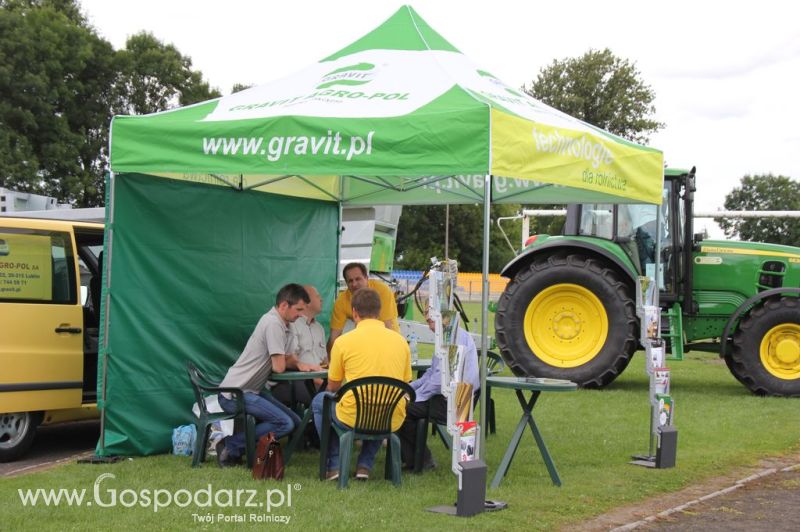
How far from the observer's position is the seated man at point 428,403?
20.4 feet

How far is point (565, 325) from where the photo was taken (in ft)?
38.1

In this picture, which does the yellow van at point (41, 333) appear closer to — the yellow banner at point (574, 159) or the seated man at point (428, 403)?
the seated man at point (428, 403)

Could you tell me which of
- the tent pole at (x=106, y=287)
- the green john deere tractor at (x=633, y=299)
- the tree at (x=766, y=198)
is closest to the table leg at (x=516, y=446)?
the tent pole at (x=106, y=287)

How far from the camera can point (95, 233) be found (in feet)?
25.7

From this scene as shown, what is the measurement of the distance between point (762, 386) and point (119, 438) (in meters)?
7.20

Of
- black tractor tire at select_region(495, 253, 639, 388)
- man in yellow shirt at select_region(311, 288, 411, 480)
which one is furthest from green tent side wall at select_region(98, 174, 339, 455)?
black tractor tire at select_region(495, 253, 639, 388)

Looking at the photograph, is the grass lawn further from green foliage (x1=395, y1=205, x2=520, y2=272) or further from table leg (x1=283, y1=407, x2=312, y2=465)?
green foliage (x1=395, y1=205, x2=520, y2=272)

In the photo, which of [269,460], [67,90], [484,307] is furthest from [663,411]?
[67,90]

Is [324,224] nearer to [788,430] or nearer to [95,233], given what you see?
[95,233]

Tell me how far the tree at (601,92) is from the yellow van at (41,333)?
39104mm

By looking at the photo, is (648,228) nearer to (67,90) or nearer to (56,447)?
(56,447)

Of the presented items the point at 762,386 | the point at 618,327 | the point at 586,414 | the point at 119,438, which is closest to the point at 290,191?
the point at 119,438

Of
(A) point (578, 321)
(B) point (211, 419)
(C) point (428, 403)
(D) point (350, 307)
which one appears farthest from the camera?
(A) point (578, 321)

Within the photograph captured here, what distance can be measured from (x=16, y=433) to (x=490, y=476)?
11.7 feet
